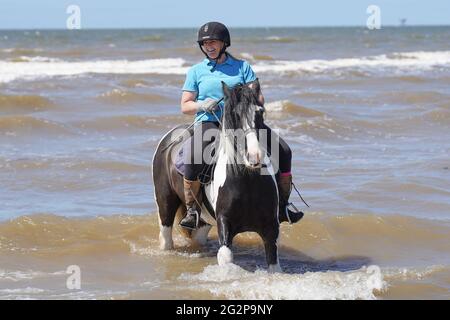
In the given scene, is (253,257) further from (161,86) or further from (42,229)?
(161,86)

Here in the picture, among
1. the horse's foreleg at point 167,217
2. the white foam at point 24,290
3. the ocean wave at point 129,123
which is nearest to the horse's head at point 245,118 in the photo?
the horse's foreleg at point 167,217

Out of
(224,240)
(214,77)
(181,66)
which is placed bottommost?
(181,66)

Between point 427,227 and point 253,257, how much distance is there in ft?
6.33

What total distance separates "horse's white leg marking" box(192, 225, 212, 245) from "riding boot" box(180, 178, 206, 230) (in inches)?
33.8

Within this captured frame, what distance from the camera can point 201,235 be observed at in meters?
7.68

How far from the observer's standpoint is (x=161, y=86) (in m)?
23.2

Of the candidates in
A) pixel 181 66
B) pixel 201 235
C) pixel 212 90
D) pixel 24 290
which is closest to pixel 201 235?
pixel 201 235

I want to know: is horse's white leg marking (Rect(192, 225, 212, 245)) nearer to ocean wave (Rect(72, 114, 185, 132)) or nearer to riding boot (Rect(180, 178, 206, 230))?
riding boot (Rect(180, 178, 206, 230))

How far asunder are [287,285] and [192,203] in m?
1.17

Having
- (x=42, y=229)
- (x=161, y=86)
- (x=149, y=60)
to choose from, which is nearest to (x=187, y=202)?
(x=42, y=229)

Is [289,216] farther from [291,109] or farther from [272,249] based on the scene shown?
[291,109]

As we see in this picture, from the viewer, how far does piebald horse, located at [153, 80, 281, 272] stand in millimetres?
5672

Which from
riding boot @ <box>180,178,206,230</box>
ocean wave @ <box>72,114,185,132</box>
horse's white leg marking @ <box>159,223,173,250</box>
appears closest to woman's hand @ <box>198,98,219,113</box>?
riding boot @ <box>180,178,206,230</box>

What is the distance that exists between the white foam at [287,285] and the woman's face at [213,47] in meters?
1.69
